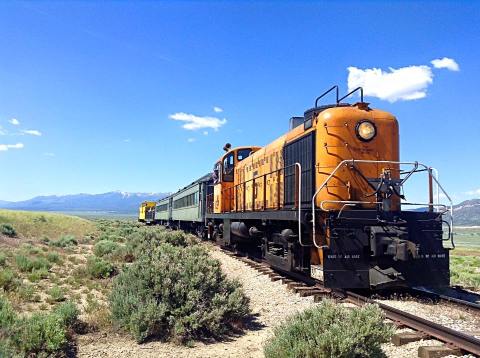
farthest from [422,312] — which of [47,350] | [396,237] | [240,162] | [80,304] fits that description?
[240,162]

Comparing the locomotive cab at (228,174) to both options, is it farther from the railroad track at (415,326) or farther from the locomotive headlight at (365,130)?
the locomotive headlight at (365,130)

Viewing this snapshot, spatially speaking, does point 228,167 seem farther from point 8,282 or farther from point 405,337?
point 405,337

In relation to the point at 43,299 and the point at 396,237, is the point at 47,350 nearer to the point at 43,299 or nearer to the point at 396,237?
the point at 43,299

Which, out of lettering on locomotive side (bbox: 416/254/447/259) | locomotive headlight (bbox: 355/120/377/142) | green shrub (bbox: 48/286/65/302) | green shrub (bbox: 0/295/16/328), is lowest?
green shrub (bbox: 48/286/65/302)

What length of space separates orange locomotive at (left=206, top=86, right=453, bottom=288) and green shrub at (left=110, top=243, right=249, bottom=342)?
200 centimetres

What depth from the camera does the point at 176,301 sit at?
682 centimetres

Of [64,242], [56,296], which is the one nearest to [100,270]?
[56,296]

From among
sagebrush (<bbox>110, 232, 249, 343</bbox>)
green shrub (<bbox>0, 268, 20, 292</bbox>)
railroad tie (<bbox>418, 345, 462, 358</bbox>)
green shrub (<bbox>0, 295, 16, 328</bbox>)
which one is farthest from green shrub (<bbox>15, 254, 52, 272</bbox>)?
railroad tie (<bbox>418, 345, 462, 358</bbox>)

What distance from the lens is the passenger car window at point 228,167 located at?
58.1 feet

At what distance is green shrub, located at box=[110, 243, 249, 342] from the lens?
247 inches

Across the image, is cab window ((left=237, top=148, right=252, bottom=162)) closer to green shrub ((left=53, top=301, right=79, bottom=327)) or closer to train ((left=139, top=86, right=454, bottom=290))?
train ((left=139, top=86, right=454, bottom=290))

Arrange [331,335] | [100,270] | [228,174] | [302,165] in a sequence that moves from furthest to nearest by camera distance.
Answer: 1. [228,174]
2. [100,270]
3. [302,165]
4. [331,335]

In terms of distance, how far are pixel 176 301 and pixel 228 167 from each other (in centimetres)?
1144

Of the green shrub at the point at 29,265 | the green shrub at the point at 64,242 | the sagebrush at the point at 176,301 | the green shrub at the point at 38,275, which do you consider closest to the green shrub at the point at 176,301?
the sagebrush at the point at 176,301
